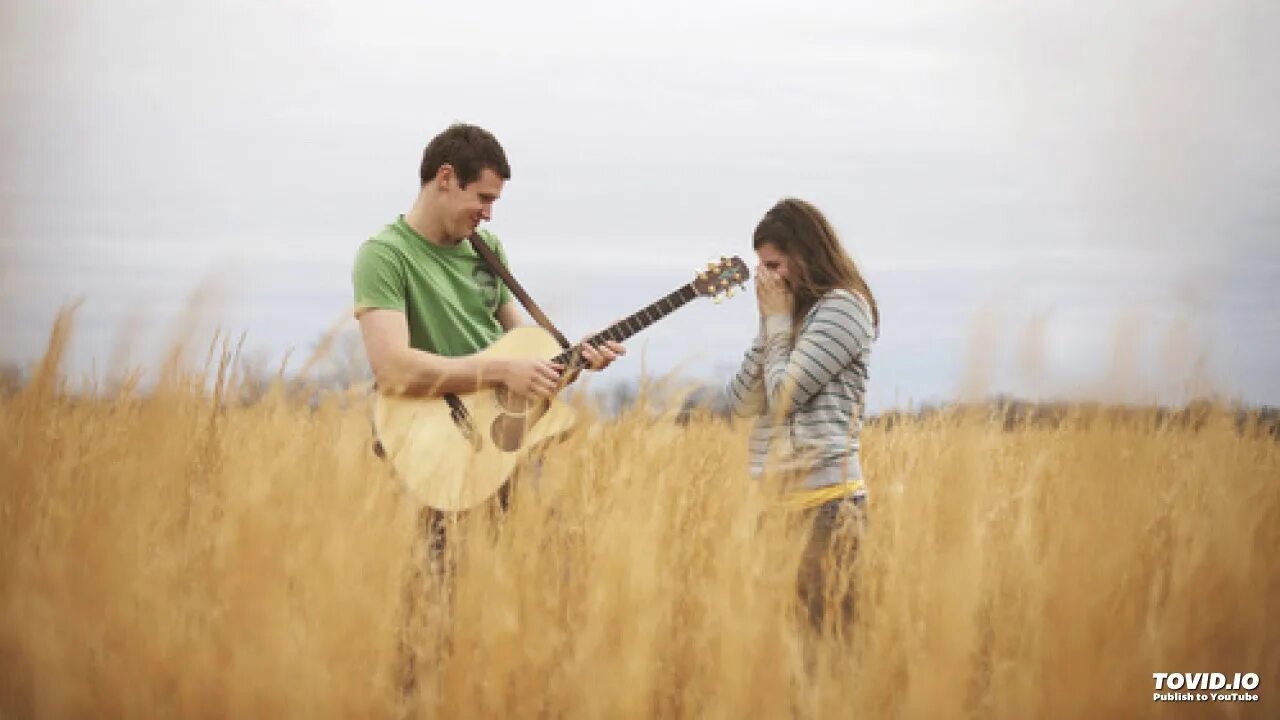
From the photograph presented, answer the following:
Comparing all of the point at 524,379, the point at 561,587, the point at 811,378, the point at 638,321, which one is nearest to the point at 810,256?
the point at 811,378

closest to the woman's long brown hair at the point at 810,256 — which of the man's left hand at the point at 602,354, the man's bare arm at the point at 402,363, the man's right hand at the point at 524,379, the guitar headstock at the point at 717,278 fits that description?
the guitar headstock at the point at 717,278

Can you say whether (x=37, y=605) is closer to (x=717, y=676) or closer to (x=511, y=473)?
(x=511, y=473)

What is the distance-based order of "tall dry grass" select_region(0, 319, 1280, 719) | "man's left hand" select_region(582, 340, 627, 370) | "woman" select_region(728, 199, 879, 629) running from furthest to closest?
"man's left hand" select_region(582, 340, 627, 370) < "woman" select_region(728, 199, 879, 629) < "tall dry grass" select_region(0, 319, 1280, 719)

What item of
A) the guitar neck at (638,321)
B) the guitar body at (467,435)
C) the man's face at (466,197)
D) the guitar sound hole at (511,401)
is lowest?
the guitar body at (467,435)

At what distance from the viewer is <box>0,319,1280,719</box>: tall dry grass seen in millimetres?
1999

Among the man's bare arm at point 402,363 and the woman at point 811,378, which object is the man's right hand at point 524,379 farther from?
the woman at point 811,378

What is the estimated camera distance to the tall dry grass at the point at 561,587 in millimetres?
1999

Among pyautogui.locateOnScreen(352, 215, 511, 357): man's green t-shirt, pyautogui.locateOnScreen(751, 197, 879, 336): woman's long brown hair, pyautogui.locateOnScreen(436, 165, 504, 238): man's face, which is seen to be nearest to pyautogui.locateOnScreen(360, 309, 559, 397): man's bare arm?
pyautogui.locateOnScreen(352, 215, 511, 357): man's green t-shirt

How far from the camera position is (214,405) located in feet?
7.79

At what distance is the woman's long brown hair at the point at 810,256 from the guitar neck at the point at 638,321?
289 mm

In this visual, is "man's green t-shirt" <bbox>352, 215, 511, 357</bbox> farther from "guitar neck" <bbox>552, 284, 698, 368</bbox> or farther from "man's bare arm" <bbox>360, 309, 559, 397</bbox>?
"guitar neck" <bbox>552, 284, 698, 368</bbox>

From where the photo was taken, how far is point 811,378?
89.4 inches

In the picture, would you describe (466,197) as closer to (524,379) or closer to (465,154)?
(465,154)

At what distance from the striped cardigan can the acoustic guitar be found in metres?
0.44
